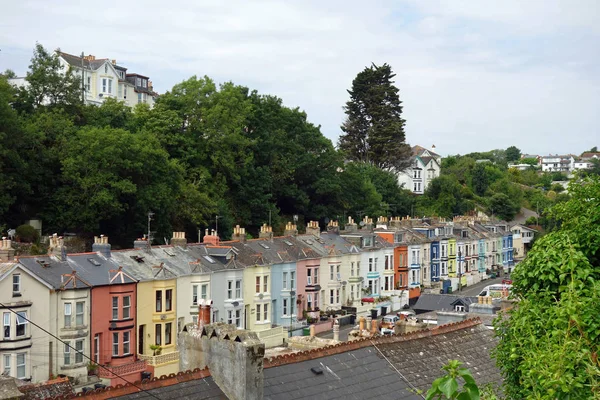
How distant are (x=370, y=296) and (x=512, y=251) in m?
39.1

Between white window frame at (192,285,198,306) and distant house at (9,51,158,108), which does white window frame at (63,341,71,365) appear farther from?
distant house at (9,51,158,108)

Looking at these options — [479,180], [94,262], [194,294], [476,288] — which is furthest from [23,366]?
[479,180]

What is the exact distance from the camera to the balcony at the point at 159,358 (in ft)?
136

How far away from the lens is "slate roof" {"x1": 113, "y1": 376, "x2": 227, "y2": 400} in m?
15.1

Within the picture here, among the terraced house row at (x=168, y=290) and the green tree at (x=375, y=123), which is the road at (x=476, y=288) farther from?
the green tree at (x=375, y=123)

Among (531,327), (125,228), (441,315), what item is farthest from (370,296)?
(531,327)

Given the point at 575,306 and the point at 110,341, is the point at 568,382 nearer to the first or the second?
the point at 575,306

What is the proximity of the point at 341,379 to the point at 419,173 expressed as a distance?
99798 mm

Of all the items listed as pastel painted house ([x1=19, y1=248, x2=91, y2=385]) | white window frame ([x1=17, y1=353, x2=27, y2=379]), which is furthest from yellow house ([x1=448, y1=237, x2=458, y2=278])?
white window frame ([x1=17, y1=353, x2=27, y2=379])

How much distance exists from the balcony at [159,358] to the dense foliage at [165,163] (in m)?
13.0

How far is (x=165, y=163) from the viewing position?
5791cm

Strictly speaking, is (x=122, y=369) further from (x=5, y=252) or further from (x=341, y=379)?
(x=341, y=379)

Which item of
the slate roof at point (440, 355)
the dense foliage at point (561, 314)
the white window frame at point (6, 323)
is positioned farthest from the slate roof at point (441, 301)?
the dense foliage at point (561, 314)

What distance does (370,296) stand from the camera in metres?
65.7
